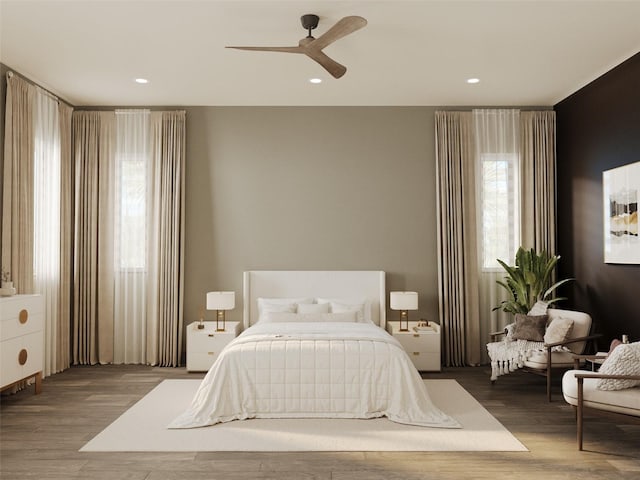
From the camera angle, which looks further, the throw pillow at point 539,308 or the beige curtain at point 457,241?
the beige curtain at point 457,241

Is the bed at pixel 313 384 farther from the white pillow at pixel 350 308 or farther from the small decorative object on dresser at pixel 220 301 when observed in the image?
the small decorative object on dresser at pixel 220 301

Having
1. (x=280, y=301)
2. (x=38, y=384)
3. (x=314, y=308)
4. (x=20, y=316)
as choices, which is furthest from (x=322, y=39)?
(x=38, y=384)

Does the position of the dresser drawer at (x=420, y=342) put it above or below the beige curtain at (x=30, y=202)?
below

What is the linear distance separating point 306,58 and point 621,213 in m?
3.24

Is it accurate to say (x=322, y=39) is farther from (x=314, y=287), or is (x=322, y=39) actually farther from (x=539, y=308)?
(x=539, y=308)

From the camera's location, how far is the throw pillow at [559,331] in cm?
493

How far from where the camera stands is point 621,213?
5.00m

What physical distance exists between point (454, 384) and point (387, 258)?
Answer: 1.71 metres

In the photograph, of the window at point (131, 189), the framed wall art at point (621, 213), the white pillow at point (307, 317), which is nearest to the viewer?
the framed wall art at point (621, 213)

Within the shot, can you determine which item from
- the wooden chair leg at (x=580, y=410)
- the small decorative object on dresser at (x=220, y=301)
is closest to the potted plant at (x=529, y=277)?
the wooden chair leg at (x=580, y=410)

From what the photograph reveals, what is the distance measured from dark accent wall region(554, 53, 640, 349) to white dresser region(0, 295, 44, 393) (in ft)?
17.8

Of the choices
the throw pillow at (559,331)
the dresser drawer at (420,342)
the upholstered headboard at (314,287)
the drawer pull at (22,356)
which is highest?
the upholstered headboard at (314,287)

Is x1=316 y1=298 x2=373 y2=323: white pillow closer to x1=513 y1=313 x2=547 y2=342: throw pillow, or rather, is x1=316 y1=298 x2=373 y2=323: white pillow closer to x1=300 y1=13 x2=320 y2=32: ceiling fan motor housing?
x1=513 y1=313 x2=547 y2=342: throw pillow

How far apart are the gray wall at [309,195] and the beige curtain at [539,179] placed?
1.09 m
